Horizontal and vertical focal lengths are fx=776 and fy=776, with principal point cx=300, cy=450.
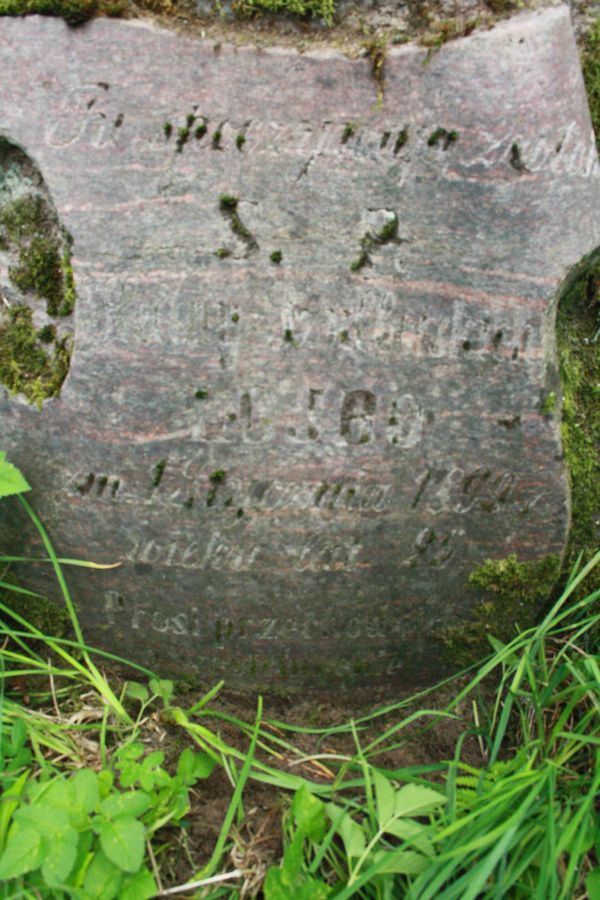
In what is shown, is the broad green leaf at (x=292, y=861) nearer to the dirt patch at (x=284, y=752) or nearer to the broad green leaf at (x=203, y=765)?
the dirt patch at (x=284, y=752)

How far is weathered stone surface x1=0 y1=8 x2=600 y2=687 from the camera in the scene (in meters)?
1.93

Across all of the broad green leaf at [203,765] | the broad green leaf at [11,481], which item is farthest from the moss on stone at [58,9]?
the broad green leaf at [203,765]

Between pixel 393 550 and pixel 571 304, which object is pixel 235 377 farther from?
pixel 571 304

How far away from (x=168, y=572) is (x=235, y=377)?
58 centimetres

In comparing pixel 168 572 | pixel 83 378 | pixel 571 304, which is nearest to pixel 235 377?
pixel 83 378

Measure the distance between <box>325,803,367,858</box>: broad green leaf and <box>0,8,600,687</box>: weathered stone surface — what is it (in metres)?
0.56

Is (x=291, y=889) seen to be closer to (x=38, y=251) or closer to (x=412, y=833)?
(x=412, y=833)

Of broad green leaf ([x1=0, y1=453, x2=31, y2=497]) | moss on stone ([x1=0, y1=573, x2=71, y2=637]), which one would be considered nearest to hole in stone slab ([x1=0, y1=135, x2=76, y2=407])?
broad green leaf ([x1=0, y1=453, x2=31, y2=497])

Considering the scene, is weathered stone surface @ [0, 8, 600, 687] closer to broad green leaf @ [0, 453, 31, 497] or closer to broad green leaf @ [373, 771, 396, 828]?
broad green leaf @ [0, 453, 31, 497]

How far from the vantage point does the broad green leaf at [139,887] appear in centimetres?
163

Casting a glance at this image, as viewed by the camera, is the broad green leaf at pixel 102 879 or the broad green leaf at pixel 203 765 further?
the broad green leaf at pixel 203 765

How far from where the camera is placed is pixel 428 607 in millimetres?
2207

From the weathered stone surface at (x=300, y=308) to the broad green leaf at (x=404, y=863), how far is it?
68cm

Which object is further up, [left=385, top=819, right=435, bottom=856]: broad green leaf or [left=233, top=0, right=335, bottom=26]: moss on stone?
[left=233, top=0, right=335, bottom=26]: moss on stone
